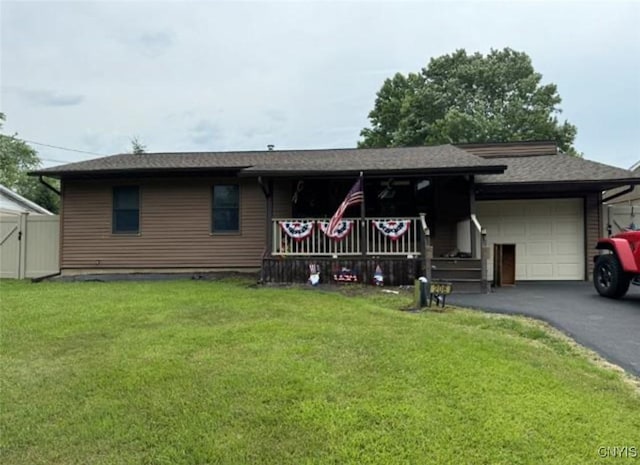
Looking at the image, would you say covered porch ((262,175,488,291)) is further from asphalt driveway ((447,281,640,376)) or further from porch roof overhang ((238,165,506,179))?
asphalt driveway ((447,281,640,376))

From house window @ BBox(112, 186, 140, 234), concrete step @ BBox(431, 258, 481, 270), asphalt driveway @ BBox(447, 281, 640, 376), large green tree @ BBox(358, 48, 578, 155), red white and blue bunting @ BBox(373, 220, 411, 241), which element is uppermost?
large green tree @ BBox(358, 48, 578, 155)

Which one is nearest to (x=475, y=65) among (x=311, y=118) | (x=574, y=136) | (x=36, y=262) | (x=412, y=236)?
(x=574, y=136)

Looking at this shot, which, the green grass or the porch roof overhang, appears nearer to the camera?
the green grass

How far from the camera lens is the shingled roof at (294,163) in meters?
9.30

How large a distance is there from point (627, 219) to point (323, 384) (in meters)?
10.7

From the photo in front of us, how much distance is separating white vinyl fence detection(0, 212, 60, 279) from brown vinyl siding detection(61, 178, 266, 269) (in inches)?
26.3

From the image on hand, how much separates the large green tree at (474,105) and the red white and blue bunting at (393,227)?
1885 centimetres

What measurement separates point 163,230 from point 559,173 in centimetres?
997

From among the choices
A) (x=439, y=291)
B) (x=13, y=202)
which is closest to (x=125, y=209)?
(x=439, y=291)

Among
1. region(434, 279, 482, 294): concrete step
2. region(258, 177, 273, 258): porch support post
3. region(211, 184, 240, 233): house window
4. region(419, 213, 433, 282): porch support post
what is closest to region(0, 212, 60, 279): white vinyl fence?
region(211, 184, 240, 233): house window

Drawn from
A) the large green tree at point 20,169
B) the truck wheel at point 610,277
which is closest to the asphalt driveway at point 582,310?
the truck wheel at point 610,277

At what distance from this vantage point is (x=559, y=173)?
1043 cm

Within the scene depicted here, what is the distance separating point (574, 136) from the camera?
27969 millimetres

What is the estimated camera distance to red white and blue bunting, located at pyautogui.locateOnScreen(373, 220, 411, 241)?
9.39 metres
